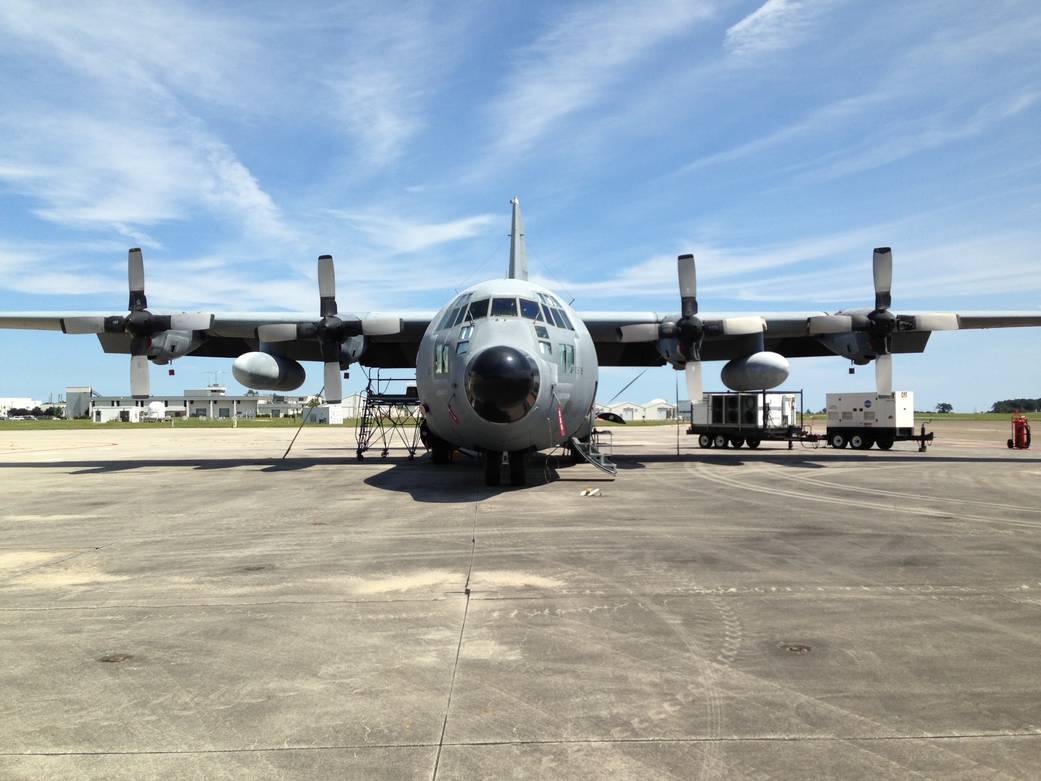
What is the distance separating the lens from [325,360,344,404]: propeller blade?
22.8m

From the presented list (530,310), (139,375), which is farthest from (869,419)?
(139,375)

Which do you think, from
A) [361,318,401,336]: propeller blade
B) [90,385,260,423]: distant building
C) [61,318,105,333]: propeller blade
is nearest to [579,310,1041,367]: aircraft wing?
[361,318,401,336]: propeller blade

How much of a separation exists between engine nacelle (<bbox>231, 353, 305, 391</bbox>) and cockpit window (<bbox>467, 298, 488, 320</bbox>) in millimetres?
9849

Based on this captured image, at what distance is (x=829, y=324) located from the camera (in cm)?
2361

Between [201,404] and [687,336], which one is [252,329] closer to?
[687,336]

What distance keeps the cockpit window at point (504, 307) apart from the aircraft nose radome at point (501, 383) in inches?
65.3

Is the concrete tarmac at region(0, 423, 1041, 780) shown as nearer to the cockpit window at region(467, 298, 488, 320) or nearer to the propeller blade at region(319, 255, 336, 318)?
the cockpit window at region(467, 298, 488, 320)

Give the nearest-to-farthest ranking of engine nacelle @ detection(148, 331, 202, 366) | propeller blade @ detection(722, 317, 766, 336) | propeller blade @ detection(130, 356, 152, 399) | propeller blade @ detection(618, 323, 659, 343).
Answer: engine nacelle @ detection(148, 331, 202, 366) < propeller blade @ detection(130, 356, 152, 399) < propeller blade @ detection(722, 317, 766, 336) < propeller blade @ detection(618, 323, 659, 343)

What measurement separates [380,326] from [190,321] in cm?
579

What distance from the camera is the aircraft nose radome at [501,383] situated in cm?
1198

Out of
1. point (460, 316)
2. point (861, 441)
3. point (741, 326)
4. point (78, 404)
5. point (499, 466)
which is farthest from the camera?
point (78, 404)

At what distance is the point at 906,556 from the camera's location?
321 inches

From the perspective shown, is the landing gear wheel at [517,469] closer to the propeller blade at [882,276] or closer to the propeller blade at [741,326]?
the propeller blade at [741,326]

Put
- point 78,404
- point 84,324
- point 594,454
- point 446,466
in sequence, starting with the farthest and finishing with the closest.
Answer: point 78,404
point 594,454
point 84,324
point 446,466
